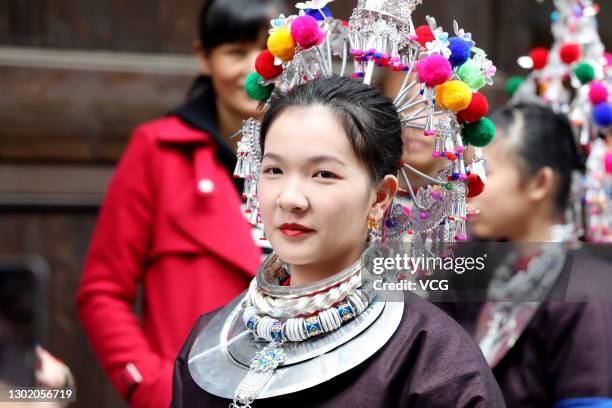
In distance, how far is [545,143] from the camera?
2957 mm

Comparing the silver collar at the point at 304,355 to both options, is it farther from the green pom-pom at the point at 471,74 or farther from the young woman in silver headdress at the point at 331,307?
the green pom-pom at the point at 471,74

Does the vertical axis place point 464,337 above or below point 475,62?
below

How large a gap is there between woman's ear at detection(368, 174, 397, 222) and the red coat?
714mm

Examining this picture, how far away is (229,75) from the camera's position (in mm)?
2797

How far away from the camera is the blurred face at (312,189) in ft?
6.09

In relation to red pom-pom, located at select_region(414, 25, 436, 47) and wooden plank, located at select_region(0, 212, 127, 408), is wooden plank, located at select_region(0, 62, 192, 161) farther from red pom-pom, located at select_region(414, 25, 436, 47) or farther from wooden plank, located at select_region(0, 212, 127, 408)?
red pom-pom, located at select_region(414, 25, 436, 47)

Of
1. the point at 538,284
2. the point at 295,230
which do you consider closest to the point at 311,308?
the point at 295,230

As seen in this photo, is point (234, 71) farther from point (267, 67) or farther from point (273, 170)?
point (273, 170)

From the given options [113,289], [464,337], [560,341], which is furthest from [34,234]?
[464,337]

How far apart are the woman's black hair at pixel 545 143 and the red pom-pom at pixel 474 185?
0.86 metres

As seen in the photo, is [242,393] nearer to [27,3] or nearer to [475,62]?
[475,62]

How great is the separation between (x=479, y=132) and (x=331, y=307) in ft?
1.39

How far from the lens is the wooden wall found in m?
3.62

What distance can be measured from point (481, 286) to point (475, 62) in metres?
0.40
